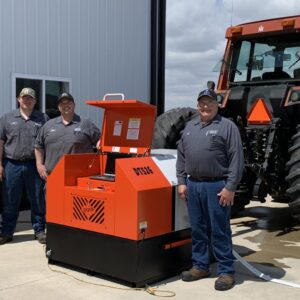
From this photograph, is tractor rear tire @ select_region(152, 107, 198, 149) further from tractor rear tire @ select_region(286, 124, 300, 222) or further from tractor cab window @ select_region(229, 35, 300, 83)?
tractor rear tire @ select_region(286, 124, 300, 222)

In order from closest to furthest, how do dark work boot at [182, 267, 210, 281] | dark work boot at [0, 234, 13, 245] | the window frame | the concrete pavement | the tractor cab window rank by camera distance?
1. the concrete pavement
2. dark work boot at [182, 267, 210, 281]
3. dark work boot at [0, 234, 13, 245]
4. the tractor cab window
5. the window frame

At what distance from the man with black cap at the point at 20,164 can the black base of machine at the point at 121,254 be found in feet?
3.54

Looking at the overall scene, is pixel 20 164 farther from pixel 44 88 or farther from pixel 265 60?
pixel 265 60

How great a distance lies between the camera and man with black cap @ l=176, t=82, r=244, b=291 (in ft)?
14.1

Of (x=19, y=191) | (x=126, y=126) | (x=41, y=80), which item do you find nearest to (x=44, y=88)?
(x=41, y=80)

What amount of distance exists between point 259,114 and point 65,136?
2.40 m

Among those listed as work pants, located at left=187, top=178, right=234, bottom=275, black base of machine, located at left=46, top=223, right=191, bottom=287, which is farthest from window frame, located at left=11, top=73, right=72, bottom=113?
work pants, located at left=187, top=178, right=234, bottom=275

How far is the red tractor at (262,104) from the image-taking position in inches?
249

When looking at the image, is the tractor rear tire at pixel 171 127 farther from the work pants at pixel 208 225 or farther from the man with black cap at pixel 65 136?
the work pants at pixel 208 225

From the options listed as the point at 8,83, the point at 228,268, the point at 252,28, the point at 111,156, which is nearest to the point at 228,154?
the point at 228,268

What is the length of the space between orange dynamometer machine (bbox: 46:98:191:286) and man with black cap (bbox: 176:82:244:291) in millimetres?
209

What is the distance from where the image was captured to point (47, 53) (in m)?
7.90

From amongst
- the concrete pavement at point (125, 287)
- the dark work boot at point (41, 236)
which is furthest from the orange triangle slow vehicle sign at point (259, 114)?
the dark work boot at point (41, 236)

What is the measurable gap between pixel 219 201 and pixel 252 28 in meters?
3.36
